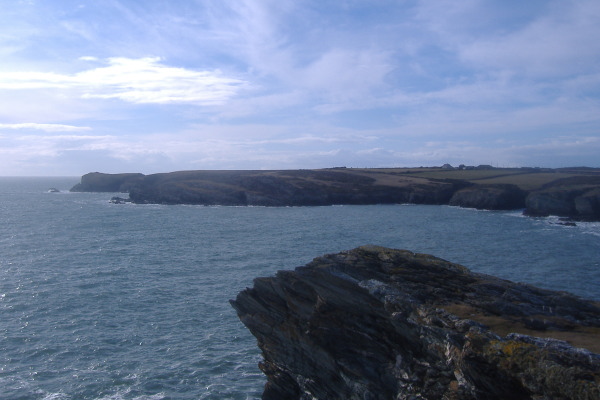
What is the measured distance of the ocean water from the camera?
22.5 m

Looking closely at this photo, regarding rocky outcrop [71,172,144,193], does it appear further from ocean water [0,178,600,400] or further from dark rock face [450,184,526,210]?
dark rock face [450,184,526,210]

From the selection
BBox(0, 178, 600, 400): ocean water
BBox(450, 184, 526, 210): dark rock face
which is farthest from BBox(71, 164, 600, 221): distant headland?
BBox(0, 178, 600, 400): ocean water

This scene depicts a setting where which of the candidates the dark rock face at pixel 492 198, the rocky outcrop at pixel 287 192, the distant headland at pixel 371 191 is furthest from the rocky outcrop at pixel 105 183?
the dark rock face at pixel 492 198

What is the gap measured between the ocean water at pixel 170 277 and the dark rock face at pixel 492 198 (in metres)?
18.2

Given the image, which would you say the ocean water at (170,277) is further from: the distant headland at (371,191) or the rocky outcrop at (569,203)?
the distant headland at (371,191)

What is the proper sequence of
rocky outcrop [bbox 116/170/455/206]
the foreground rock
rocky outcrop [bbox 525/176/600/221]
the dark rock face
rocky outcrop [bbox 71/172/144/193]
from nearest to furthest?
the foreground rock < rocky outcrop [bbox 525/176/600/221] < the dark rock face < rocky outcrop [bbox 116/170/455/206] < rocky outcrop [bbox 71/172/144/193]

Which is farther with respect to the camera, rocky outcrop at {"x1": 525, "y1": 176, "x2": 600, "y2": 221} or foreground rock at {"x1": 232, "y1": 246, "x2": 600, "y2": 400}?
rocky outcrop at {"x1": 525, "y1": 176, "x2": 600, "y2": 221}

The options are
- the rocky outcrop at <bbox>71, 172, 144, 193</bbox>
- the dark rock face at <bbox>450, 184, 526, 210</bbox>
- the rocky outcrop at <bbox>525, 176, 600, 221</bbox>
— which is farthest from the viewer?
the rocky outcrop at <bbox>71, 172, 144, 193</bbox>

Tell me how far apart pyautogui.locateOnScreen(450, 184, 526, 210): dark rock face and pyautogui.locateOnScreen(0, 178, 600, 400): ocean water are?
18.2 m

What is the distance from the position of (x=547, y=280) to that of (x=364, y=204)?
78627 millimetres

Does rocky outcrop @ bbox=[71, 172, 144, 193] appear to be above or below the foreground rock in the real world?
above

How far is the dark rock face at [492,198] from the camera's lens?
101m

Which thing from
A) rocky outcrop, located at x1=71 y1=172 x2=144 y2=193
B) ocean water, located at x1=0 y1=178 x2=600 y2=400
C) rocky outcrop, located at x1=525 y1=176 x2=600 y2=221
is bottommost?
ocean water, located at x1=0 y1=178 x2=600 y2=400

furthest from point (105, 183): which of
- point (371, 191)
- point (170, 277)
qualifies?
point (170, 277)
